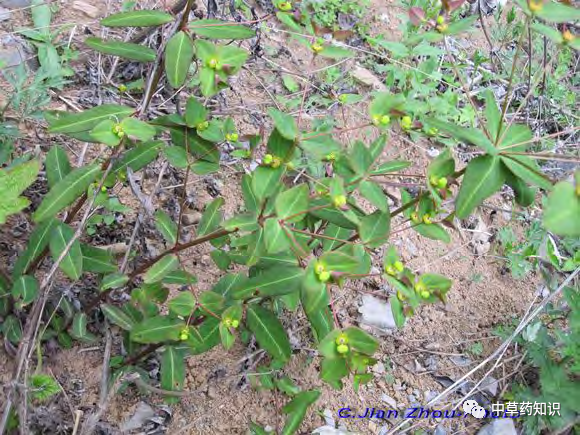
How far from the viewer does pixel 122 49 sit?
168 cm

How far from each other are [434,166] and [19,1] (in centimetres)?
258

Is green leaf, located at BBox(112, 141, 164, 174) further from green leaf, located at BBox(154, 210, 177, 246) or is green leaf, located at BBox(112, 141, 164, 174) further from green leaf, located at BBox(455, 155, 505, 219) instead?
green leaf, located at BBox(455, 155, 505, 219)

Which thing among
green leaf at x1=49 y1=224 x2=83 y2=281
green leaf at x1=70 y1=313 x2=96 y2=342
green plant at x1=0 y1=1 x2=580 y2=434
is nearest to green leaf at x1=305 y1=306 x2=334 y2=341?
green plant at x1=0 y1=1 x2=580 y2=434

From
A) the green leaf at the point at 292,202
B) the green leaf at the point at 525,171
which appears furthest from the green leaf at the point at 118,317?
the green leaf at the point at 525,171

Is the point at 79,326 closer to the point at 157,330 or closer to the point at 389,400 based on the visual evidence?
the point at 157,330

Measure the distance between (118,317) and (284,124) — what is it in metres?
0.91

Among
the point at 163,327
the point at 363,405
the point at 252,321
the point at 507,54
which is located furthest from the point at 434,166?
the point at 507,54

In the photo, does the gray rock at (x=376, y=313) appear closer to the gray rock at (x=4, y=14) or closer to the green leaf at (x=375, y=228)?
the green leaf at (x=375, y=228)

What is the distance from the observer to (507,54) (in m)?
3.95

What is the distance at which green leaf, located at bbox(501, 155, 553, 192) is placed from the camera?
1325 mm

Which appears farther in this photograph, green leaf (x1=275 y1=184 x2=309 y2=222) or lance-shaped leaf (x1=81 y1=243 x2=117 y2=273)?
lance-shaped leaf (x1=81 y1=243 x2=117 y2=273)

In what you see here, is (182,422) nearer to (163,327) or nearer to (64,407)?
(64,407)

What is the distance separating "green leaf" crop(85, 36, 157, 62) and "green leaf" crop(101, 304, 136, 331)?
0.83 m

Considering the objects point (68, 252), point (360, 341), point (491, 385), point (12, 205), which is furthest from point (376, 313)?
point (12, 205)
